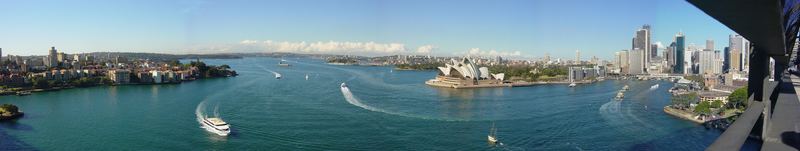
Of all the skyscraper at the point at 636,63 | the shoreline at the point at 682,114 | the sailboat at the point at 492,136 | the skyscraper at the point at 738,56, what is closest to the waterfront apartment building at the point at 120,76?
the sailboat at the point at 492,136

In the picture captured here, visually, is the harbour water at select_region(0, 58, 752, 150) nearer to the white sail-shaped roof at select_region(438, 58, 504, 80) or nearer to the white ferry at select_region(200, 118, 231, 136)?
the white ferry at select_region(200, 118, 231, 136)

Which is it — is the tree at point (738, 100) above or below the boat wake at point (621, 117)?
above

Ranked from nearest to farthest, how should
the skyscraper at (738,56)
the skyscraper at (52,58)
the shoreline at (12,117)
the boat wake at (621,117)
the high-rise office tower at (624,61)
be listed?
the boat wake at (621,117) < the shoreline at (12,117) < the skyscraper at (738,56) < the skyscraper at (52,58) < the high-rise office tower at (624,61)

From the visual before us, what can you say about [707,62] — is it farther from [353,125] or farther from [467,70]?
[353,125]

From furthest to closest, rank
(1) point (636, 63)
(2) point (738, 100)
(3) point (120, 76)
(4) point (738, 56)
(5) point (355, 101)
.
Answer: (1) point (636, 63) < (4) point (738, 56) < (3) point (120, 76) < (5) point (355, 101) < (2) point (738, 100)

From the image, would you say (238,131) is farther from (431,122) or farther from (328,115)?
(431,122)

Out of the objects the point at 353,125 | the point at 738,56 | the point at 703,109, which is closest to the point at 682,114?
the point at 703,109

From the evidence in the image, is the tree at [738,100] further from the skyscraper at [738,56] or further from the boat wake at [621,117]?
the skyscraper at [738,56]
